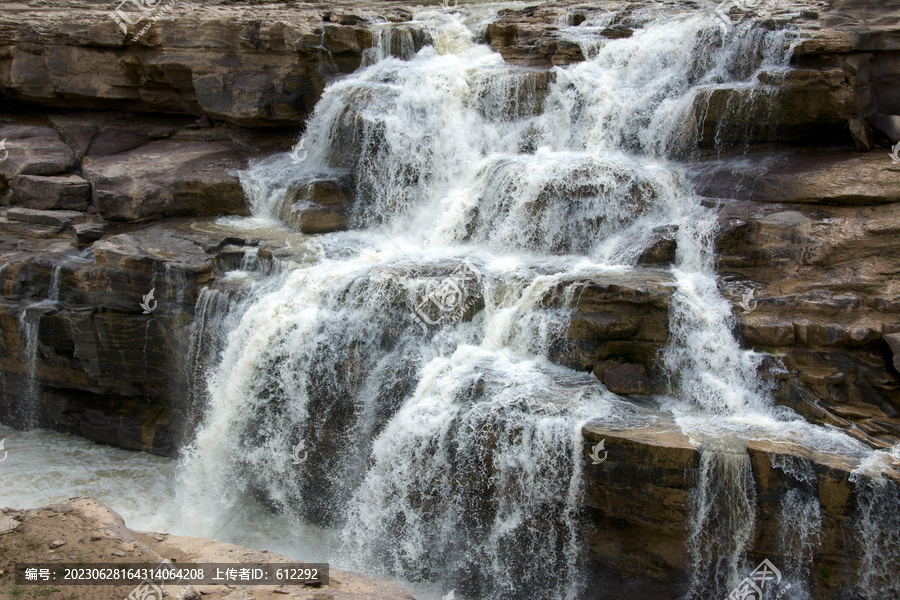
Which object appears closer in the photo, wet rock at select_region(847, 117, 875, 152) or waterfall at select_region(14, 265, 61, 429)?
wet rock at select_region(847, 117, 875, 152)

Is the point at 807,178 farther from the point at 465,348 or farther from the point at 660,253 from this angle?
the point at 465,348

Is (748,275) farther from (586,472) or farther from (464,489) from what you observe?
(464,489)

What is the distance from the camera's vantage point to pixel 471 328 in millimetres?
10195

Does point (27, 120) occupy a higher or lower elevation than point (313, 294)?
higher

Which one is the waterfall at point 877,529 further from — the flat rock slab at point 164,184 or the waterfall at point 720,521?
the flat rock slab at point 164,184

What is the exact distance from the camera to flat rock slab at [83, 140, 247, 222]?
13.8 m

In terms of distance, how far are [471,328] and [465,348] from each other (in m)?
0.45

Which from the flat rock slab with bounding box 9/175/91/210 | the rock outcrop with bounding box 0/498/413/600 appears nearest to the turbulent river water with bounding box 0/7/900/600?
the rock outcrop with bounding box 0/498/413/600

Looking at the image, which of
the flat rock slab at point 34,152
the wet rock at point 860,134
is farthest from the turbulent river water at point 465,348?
the flat rock slab at point 34,152

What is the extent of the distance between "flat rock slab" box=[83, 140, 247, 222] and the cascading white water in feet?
1.94

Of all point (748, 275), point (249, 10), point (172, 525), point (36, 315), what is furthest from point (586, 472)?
point (249, 10)

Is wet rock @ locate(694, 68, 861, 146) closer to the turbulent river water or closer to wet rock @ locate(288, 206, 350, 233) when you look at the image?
the turbulent river water

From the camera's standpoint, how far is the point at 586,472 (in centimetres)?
809

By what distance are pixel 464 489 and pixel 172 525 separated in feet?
15.1
